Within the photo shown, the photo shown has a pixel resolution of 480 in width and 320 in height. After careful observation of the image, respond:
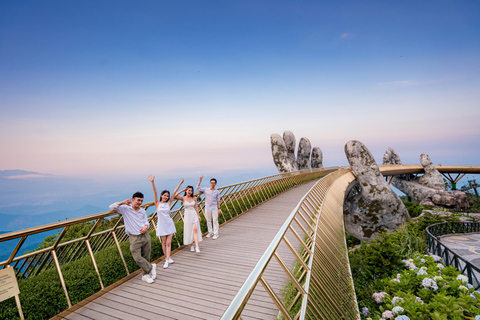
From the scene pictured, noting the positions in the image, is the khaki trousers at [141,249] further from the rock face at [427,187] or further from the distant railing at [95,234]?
the rock face at [427,187]

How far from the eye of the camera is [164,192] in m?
5.63

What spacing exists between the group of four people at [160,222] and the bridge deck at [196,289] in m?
0.34

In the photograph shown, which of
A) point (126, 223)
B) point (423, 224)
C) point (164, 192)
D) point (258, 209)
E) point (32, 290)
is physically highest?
point (164, 192)

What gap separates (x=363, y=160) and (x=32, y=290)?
21.4m

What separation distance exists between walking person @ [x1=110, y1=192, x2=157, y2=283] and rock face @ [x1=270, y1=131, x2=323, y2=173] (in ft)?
75.7

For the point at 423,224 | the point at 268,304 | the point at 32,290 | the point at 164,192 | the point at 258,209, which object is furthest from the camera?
the point at 423,224

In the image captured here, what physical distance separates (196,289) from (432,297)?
4336 millimetres

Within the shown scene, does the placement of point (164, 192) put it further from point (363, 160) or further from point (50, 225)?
point (363, 160)

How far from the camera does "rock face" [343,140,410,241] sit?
17875 millimetres

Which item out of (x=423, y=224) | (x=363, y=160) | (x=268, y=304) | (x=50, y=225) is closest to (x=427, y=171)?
(x=363, y=160)

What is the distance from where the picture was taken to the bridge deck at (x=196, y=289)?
3.97 meters

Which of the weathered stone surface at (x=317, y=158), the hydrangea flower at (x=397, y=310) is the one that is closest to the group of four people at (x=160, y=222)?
the hydrangea flower at (x=397, y=310)

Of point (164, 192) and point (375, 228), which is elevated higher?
point (164, 192)

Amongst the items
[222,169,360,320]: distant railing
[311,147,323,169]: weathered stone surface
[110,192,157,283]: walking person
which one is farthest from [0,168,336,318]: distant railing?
[311,147,323,169]: weathered stone surface
